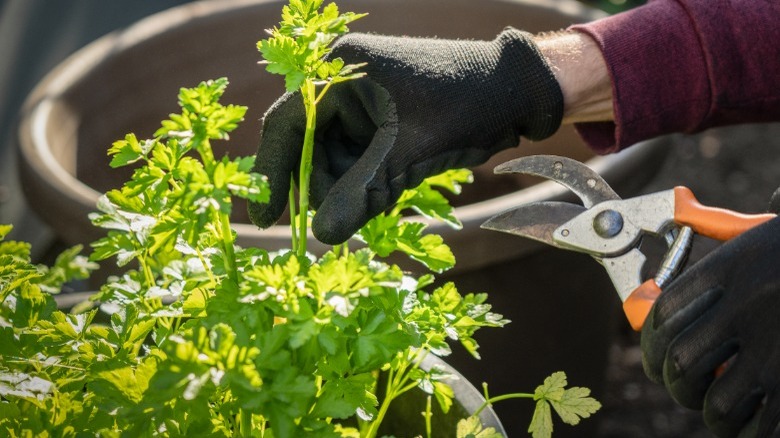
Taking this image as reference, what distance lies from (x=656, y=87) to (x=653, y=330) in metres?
0.62

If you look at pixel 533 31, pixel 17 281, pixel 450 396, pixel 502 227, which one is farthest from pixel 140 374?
pixel 533 31

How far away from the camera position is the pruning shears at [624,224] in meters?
1.29

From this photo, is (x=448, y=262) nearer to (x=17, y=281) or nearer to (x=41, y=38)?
(x=17, y=281)

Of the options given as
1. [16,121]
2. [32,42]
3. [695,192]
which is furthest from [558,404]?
[32,42]

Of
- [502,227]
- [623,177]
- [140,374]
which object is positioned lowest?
[623,177]

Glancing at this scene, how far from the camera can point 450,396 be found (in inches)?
48.0

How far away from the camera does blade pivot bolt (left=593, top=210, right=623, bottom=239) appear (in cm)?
133

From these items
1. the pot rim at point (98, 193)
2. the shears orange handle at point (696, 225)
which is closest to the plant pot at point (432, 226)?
the pot rim at point (98, 193)

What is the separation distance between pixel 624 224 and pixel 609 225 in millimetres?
23

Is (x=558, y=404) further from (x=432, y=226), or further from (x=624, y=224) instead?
(x=432, y=226)

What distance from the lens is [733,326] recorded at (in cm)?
121

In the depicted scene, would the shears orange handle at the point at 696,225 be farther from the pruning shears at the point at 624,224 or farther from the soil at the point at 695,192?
the soil at the point at 695,192

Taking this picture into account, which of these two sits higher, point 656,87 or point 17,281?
point 17,281

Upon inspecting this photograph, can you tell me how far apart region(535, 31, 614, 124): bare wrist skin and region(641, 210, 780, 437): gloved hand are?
546 mm
